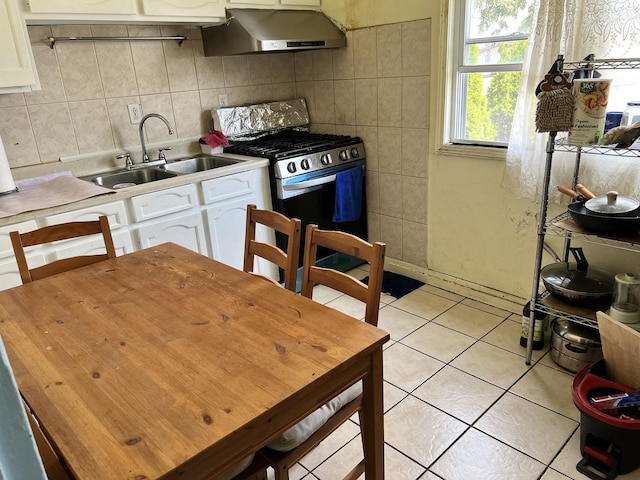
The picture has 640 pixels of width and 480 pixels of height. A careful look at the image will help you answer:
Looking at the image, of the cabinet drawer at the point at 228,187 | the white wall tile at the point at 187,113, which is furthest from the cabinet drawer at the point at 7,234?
the white wall tile at the point at 187,113

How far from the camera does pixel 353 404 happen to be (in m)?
1.42

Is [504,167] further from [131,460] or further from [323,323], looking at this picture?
[131,460]

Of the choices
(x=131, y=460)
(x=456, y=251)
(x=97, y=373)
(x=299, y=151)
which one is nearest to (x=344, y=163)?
(x=299, y=151)

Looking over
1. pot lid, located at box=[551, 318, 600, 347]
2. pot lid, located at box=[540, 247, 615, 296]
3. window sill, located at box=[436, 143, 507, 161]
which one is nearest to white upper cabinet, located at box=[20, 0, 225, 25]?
window sill, located at box=[436, 143, 507, 161]

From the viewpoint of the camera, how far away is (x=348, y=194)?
3104 millimetres

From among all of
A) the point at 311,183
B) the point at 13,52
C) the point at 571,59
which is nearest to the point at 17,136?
the point at 13,52

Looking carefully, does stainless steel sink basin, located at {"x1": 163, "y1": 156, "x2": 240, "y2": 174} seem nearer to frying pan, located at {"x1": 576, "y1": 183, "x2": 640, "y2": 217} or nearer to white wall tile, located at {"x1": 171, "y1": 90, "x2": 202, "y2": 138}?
white wall tile, located at {"x1": 171, "y1": 90, "x2": 202, "y2": 138}

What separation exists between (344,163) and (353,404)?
76.9 inches

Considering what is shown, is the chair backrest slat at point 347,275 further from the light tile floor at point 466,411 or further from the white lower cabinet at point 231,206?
the white lower cabinet at point 231,206

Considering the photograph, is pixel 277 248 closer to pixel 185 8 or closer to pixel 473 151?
pixel 473 151

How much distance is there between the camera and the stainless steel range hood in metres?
2.72

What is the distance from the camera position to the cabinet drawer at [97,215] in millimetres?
2188

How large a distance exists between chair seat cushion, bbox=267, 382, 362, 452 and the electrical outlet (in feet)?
7.24

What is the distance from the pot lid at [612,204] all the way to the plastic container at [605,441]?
658 mm
